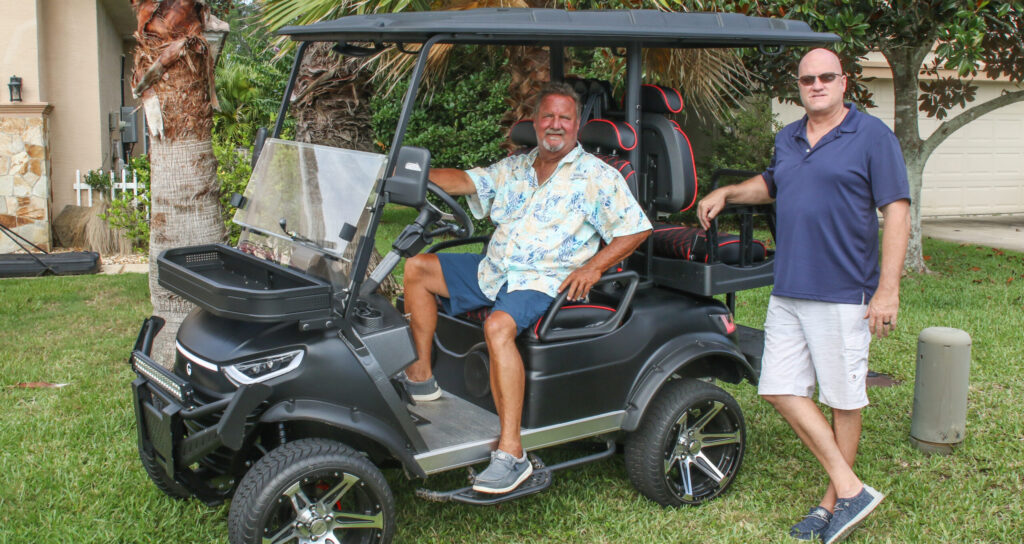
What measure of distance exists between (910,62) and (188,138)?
21.7 feet

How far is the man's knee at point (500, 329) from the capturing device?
333 centimetres

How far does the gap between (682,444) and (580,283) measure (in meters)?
0.87

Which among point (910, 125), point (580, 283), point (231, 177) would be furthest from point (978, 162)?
point (580, 283)

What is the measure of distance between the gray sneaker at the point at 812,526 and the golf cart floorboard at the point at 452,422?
48.7 inches

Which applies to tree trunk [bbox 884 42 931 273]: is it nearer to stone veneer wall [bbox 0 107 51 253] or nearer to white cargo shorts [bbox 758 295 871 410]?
white cargo shorts [bbox 758 295 871 410]

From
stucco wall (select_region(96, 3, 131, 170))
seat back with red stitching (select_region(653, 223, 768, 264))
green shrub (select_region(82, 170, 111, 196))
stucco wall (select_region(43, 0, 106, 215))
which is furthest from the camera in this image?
stucco wall (select_region(96, 3, 131, 170))

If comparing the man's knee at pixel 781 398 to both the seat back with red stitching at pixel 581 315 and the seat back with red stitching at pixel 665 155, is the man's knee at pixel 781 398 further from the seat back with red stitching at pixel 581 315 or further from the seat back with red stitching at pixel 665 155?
the seat back with red stitching at pixel 665 155

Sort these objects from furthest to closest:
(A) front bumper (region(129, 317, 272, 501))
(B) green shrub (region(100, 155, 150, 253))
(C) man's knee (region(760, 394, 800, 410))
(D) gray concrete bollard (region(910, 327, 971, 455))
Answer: (B) green shrub (region(100, 155, 150, 253)) → (D) gray concrete bollard (region(910, 327, 971, 455)) → (C) man's knee (region(760, 394, 800, 410)) → (A) front bumper (region(129, 317, 272, 501))

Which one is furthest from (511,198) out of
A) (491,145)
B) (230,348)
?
(491,145)

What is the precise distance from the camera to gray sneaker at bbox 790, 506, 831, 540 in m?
3.44

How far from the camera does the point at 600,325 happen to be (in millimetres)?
3523

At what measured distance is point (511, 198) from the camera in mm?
3805

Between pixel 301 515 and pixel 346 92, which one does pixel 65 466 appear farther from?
pixel 346 92

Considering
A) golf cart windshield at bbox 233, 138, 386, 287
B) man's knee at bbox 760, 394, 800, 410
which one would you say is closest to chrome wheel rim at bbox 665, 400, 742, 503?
man's knee at bbox 760, 394, 800, 410
